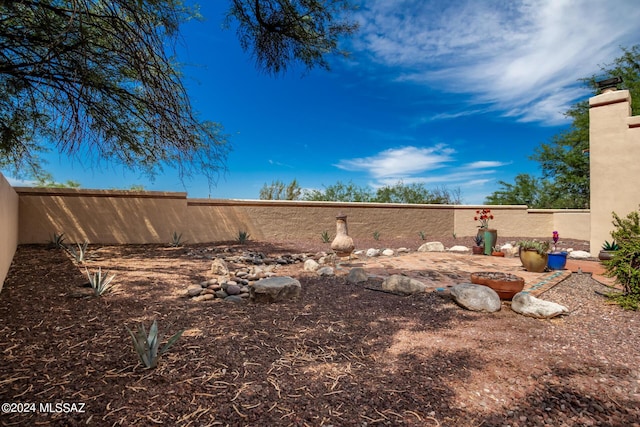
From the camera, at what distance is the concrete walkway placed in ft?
15.4

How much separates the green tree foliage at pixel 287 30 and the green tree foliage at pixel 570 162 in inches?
618

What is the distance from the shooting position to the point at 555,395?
191cm

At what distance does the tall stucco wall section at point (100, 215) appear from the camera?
7.02 m

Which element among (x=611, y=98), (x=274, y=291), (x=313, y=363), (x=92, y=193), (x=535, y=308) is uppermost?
(x=611, y=98)

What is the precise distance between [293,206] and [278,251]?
2835 mm

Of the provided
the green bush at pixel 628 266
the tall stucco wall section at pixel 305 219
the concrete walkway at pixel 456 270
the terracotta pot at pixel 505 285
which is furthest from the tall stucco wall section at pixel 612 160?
the tall stucco wall section at pixel 305 219

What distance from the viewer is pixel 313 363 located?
229cm

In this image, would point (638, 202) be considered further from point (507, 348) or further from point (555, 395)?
point (555, 395)

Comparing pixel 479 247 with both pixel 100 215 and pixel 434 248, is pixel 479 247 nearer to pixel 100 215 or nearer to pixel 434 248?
pixel 434 248

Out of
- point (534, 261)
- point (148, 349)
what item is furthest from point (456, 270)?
point (148, 349)

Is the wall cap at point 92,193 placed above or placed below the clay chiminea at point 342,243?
above

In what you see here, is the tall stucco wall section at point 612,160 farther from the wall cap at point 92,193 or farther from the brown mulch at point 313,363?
the wall cap at point 92,193

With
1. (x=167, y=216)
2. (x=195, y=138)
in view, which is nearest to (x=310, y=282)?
(x=195, y=138)

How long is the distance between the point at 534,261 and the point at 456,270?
1291 mm
